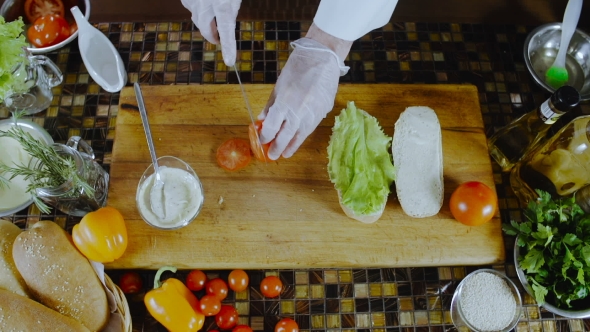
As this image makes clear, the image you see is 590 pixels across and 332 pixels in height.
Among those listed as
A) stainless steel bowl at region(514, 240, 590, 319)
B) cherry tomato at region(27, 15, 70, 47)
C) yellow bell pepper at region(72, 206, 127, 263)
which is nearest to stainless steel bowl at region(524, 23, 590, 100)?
stainless steel bowl at region(514, 240, 590, 319)

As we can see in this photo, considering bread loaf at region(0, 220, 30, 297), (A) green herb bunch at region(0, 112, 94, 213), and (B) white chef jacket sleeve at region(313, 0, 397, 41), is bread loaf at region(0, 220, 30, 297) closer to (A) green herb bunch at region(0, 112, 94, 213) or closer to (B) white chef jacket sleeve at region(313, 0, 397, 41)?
(A) green herb bunch at region(0, 112, 94, 213)

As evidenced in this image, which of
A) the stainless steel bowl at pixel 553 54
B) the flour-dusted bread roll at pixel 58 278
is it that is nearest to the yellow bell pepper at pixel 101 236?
the flour-dusted bread roll at pixel 58 278

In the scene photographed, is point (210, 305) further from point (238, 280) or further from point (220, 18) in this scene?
point (220, 18)

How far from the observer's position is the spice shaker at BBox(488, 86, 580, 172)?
1.52 metres

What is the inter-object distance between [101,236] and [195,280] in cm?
35

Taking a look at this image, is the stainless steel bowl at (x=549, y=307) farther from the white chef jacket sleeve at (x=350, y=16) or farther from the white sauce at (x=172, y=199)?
the white sauce at (x=172, y=199)

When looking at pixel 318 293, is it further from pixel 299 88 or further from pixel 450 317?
pixel 299 88

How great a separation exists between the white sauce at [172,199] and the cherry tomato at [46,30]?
78cm

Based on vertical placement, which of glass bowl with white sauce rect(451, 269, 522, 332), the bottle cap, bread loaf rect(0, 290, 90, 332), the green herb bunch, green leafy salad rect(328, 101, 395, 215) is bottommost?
glass bowl with white sauce rect(451, 269, 522, 332)

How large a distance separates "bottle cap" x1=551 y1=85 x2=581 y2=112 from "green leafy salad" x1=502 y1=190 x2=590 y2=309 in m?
0.30

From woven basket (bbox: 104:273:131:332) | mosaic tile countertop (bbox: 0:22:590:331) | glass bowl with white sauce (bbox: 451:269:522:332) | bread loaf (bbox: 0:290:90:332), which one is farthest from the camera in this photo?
mosaic tile countertop (bbox: 0:22:590:331)

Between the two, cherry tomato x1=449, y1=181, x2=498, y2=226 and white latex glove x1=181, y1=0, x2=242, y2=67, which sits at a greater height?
white latex glove x1=181, y1=0, x2=242, y2=67

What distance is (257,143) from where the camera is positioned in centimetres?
165

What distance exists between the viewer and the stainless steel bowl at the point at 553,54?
76.6 inches
